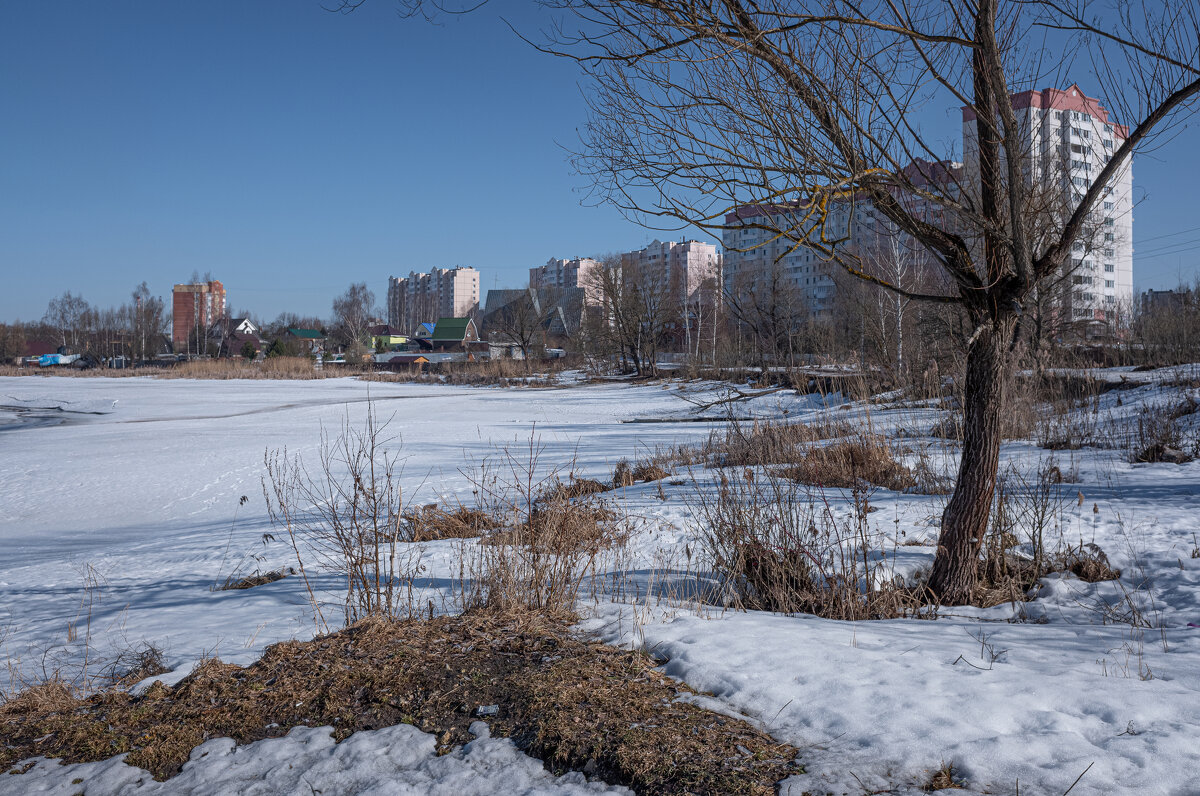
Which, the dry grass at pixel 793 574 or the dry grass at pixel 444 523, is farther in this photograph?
the dry grass at pixel 444 523

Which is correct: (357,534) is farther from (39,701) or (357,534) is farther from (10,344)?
(10,344)

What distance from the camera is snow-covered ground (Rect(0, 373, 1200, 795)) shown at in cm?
219

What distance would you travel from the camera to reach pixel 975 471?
13.1 feet

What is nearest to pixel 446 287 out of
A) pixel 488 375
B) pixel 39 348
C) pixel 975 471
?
pixel 39 348

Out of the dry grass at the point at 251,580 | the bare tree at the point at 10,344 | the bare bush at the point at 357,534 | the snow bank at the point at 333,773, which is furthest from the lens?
the bare tree at the point at 10,344

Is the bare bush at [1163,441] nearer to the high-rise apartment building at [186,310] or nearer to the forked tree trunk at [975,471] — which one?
the forked tree trunk at [975,471]

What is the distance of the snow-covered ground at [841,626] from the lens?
2189 millimetres

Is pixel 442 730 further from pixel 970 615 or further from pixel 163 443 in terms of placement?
pixel 163 443

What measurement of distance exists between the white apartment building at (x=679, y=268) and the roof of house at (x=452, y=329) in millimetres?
21287

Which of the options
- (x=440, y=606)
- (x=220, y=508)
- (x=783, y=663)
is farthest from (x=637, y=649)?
(x=220, y=508)

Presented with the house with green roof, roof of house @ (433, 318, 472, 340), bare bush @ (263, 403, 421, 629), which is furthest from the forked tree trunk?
roof of house @ (433, 318, 472, 340)

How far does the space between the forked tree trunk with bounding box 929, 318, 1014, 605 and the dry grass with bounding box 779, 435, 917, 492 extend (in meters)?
2.78

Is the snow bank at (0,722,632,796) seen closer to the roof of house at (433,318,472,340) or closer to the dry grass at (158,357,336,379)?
the dry grass at (158,357,336,379)

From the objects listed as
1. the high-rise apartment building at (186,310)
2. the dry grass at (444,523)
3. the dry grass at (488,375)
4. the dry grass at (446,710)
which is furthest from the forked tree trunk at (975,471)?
the high-rise apartment building at (186,310)
